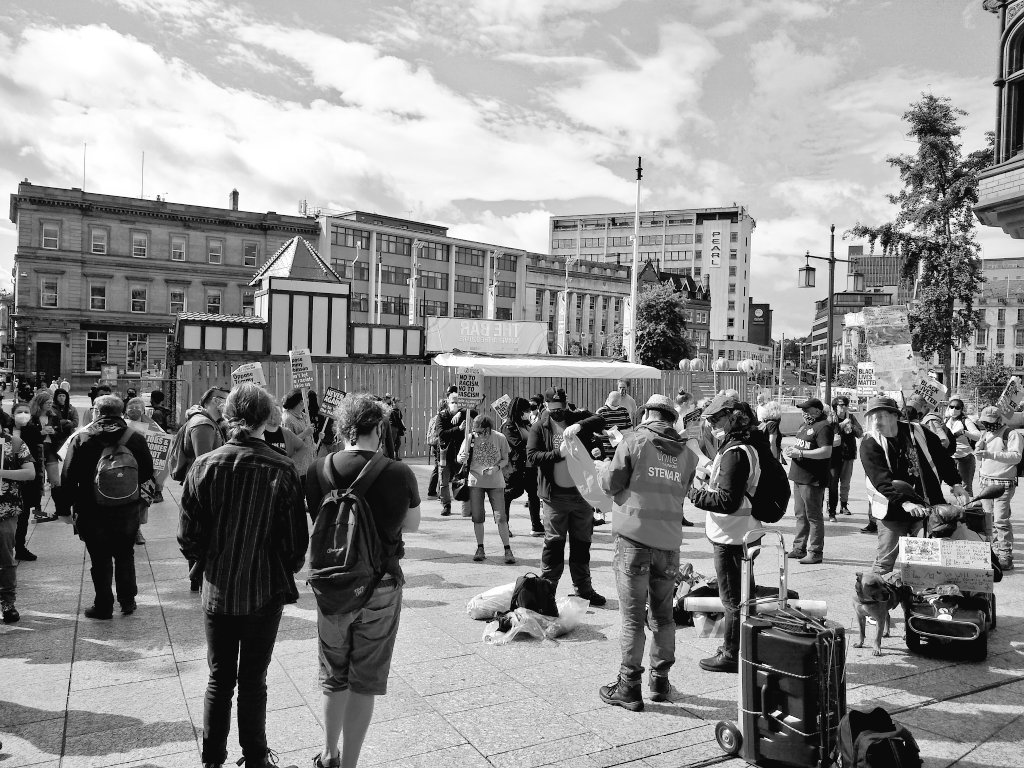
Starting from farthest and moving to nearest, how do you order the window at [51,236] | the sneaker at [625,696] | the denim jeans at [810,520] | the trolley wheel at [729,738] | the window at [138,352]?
the window at [138,352] < the window at [51,236] < the denim jeans at [810,520] < the sneaker at [625,696] < the trolley wheel at [729,738]

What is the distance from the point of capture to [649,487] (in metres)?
4.48

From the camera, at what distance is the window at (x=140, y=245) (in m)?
52.3

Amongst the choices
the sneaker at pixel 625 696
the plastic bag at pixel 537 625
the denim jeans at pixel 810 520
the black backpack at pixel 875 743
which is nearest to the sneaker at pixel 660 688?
the sneaker at pixel 625 696

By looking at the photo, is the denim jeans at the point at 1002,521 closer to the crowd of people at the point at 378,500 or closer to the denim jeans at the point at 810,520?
the crowd of people at the point at 378,500

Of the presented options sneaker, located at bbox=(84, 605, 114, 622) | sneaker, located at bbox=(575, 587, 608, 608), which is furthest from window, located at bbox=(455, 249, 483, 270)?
sneaker, located at bbox=(84, 605, 114, 622)

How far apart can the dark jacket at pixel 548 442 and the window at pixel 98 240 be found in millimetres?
52943

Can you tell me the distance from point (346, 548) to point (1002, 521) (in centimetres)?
776

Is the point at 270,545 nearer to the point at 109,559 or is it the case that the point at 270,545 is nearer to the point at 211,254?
the point at 109,559

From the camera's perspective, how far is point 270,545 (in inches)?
137

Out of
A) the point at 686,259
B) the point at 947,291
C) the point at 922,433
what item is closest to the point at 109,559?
the point at 922,433

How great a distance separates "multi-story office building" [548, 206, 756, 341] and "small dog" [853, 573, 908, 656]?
113378mm

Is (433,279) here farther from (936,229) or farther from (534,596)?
(534,596)

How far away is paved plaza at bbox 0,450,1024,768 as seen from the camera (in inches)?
153

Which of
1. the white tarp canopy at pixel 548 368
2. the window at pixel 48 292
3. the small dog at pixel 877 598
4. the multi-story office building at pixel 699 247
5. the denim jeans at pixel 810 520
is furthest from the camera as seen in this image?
the multi-story office building at pixel 699 247
